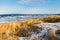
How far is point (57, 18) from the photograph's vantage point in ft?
4.96

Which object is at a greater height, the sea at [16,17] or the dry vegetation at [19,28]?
the sea at [16,17]

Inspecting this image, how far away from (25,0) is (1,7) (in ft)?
1.12

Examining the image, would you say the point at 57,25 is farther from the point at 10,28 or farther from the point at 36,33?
the point at 10,28

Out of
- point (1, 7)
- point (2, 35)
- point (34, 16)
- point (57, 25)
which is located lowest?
point (2, 35)

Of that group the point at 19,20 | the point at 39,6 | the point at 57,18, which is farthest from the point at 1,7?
the point at 57,18

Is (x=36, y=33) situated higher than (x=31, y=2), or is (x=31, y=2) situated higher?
(x=31, y=2)

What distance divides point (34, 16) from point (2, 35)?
49cm

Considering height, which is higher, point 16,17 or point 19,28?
point 16,17

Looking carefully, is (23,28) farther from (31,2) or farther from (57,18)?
(57,18)

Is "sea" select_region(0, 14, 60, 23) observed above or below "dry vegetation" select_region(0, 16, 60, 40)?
above

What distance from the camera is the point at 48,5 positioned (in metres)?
1.54

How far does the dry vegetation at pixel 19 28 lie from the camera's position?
1454 mm

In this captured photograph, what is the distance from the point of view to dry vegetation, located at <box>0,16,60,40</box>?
4.77ft

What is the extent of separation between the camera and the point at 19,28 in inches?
58.6
